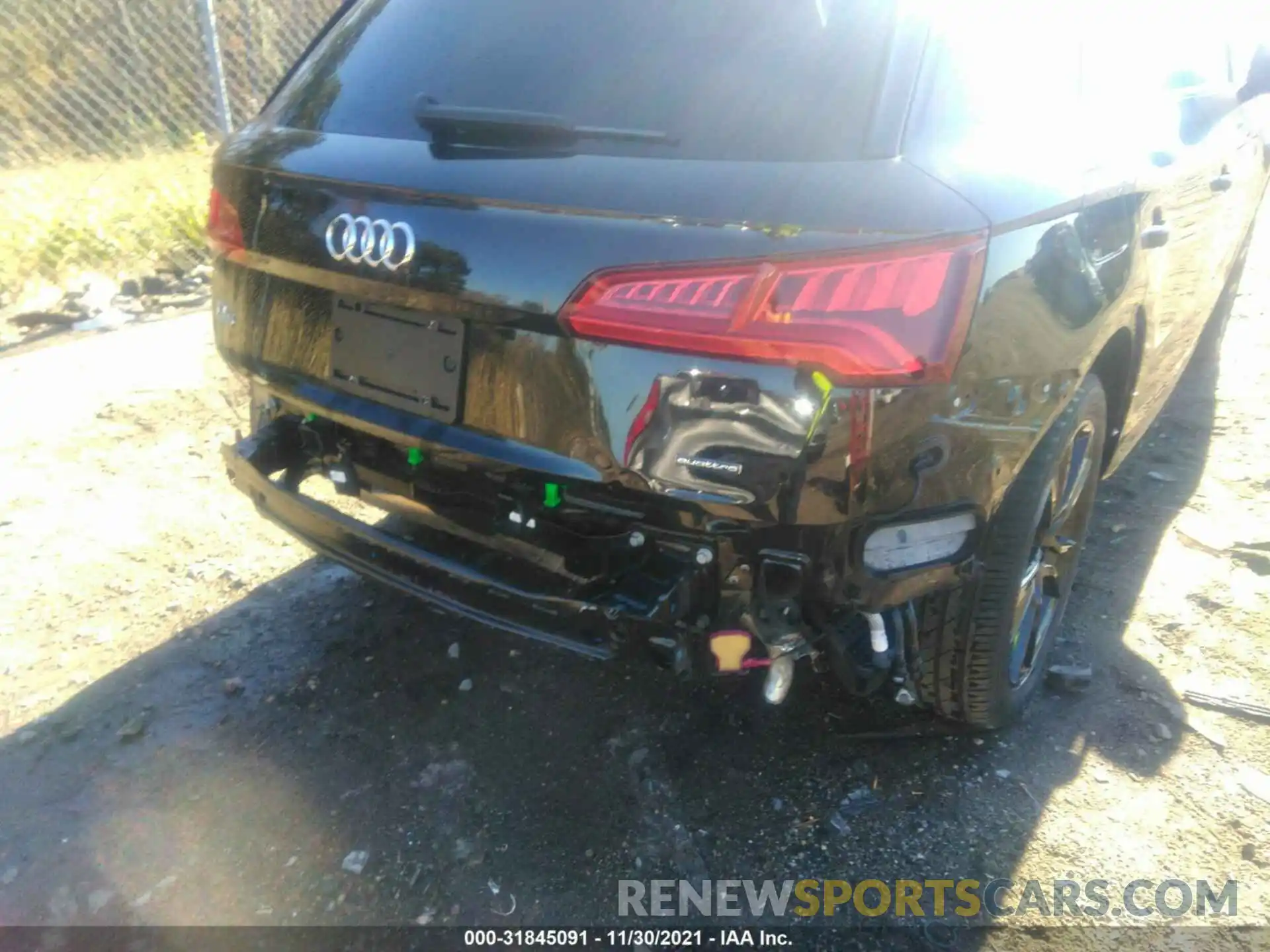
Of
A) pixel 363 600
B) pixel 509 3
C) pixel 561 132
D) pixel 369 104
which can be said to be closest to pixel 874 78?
pixel 561 132

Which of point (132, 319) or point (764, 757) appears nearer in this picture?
point (764, 757)

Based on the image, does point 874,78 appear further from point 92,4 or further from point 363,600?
point 92,4

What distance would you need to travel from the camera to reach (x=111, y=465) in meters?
3.84

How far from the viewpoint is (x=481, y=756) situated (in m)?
2.50

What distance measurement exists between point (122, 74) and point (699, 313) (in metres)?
6.64

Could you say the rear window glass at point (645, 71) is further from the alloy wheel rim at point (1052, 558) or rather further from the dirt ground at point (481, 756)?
the dirt ground at point (481, 756)

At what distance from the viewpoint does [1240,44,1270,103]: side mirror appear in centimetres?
377

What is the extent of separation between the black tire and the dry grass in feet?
18.5

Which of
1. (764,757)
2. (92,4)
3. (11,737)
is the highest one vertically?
(92,4)

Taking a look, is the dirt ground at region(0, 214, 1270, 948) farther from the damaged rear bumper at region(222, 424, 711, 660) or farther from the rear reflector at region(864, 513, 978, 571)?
the rear reflector at region(864, 513, 978, 571)

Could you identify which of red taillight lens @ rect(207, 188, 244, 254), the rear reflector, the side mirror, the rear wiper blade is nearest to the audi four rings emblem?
the rear wiper blade

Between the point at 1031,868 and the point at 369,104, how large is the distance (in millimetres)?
2319

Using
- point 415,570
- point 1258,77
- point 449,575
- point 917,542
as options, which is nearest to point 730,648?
point 917,542

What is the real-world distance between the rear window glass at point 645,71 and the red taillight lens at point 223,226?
0.26 metres
